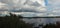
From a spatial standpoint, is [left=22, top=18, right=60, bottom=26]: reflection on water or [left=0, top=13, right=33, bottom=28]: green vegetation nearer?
[left=0, top=13, right=33, bottom=28]: green vegetation

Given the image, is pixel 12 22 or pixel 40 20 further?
pixel 40 20

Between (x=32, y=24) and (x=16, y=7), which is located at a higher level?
(x=16, y=7)

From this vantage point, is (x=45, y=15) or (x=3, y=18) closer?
(x=3, y=18)

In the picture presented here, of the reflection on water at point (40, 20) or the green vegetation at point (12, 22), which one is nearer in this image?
the green vegetation at point (12, 22)

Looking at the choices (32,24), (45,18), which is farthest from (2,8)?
(45,18)

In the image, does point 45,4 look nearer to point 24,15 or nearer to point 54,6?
point 54,6

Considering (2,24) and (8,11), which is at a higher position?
(8,11)

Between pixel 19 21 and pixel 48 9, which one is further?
pixel 48 9

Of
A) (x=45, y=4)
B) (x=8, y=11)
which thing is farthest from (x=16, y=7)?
(x=45, y=4)

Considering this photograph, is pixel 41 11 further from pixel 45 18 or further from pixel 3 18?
pixel 3 18
